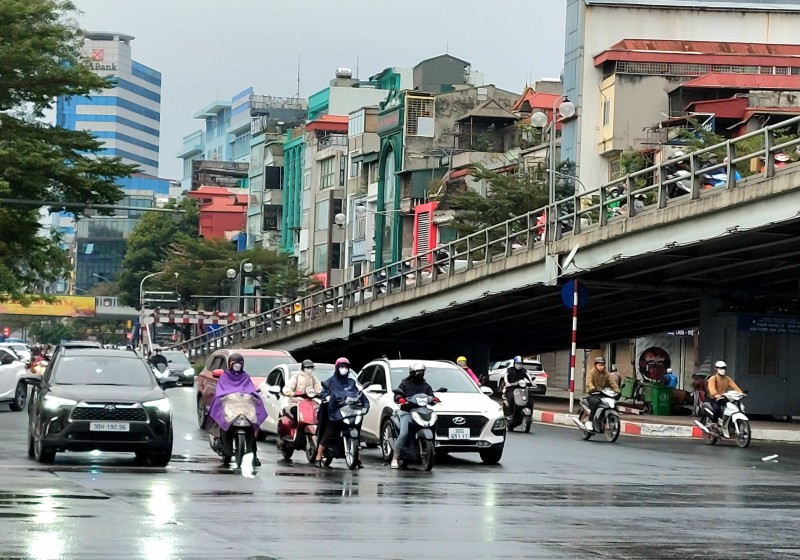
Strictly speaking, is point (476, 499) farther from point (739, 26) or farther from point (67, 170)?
point (739, 26)

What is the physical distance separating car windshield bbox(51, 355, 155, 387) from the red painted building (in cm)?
12139

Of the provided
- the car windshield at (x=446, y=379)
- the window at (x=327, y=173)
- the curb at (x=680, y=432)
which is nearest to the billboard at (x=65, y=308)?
the window at (x=327, y=173)

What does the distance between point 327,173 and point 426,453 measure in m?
89.5

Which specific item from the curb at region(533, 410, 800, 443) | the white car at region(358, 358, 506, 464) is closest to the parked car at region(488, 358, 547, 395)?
the curb at region(533, 410, 800, 443)

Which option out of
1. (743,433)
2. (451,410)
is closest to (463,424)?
(451,410)

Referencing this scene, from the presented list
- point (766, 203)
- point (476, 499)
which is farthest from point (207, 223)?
point (476, 499)

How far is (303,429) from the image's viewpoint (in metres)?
23.3

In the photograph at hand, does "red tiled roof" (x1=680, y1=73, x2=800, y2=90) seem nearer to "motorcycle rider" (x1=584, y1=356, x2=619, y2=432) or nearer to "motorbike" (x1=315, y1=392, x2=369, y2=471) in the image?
"motorcycle rider" (x1=584, y1=356, x2=619, y2=432)

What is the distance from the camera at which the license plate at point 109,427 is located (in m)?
20.4

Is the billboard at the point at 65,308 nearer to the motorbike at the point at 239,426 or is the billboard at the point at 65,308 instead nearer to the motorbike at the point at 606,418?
the motorbike at the point at 606,418

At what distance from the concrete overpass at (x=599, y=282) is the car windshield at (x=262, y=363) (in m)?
8.67

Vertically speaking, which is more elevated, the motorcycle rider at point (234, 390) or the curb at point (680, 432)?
the motorcycle rider at point (234, 390)

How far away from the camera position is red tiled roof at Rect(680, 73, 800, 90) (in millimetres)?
67938

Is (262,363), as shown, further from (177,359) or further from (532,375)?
(532,375)
